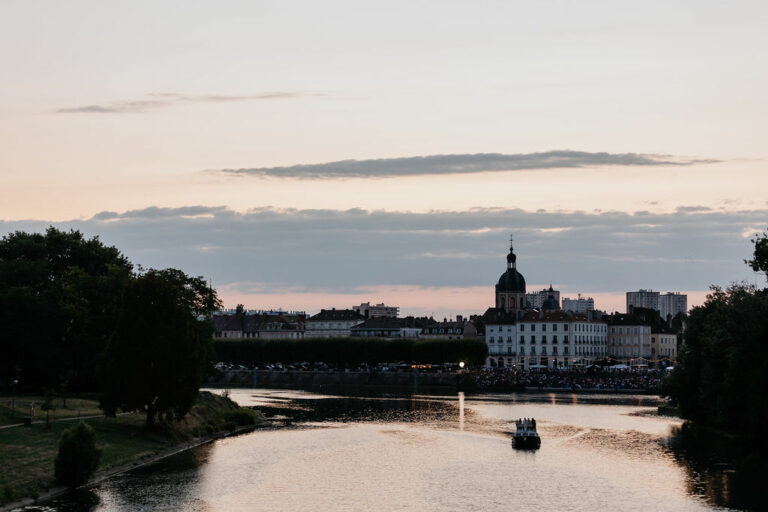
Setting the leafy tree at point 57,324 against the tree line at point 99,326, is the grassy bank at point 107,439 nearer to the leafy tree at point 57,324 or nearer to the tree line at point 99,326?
the tree line at point 99,326

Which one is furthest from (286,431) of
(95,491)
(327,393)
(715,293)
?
(327,393)

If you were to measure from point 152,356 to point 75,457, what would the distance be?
796 inches

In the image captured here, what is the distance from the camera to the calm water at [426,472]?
2660 inches

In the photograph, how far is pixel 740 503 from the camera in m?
67.6

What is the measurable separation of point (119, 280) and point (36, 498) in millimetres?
46783

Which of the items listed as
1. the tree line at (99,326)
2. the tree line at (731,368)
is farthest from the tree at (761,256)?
the tree line at (99,326)

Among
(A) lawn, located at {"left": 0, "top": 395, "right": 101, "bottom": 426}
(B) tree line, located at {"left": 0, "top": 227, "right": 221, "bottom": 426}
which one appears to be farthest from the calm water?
(A) lawn, located at {"left": 0, "top": 395, "right": 101, "bottom": 426}

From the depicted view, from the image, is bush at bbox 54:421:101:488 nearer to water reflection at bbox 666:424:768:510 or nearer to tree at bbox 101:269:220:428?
tree at bbox 101:269:220:428

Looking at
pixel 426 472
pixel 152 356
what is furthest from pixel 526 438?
pixel 152 356

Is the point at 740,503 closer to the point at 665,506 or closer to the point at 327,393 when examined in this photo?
the point at 665,506

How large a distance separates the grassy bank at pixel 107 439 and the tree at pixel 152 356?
2.08m

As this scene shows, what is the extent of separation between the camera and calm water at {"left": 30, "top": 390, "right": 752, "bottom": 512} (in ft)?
222

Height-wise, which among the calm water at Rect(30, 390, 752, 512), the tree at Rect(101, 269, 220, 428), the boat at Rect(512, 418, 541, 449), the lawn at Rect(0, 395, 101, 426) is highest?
the tree at Rect(101, 269, 220, 428)

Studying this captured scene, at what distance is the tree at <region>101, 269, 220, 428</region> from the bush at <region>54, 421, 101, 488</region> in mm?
17967
